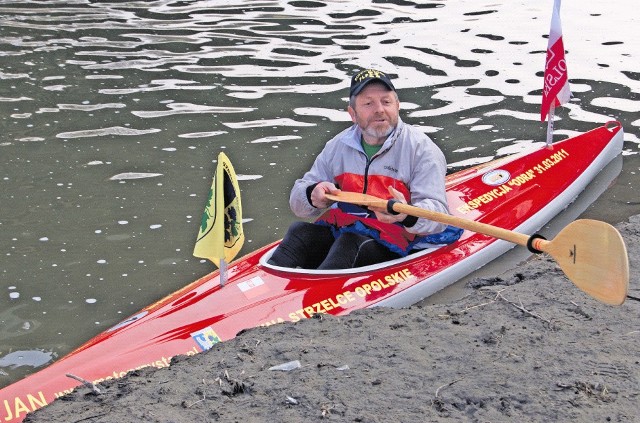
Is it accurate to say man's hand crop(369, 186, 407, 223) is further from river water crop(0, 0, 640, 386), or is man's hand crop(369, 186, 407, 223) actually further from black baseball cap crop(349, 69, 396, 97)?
river water crop(0, 0, 640, 386)

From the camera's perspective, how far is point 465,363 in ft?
13.5

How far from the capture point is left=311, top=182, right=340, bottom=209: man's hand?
5.29 m

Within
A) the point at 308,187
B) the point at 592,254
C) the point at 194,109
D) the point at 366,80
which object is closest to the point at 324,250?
the point at 308,187

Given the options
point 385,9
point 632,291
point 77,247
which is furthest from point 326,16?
point 632,291

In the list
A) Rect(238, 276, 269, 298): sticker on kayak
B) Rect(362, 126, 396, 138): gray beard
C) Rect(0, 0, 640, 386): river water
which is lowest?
Rect(0, 0, 640, 386): river water

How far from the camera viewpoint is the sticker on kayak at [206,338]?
15.9 feet

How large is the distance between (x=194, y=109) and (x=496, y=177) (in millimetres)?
3869

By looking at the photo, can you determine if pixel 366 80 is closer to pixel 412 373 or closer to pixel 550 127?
pixel 412 373

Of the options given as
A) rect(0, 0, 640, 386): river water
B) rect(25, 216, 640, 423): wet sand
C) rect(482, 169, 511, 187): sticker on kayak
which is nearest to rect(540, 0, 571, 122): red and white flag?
rect(482, 169, 511, 187): sticker on kayak

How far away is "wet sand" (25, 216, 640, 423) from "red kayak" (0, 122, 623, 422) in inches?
10.1

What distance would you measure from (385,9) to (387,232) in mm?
8879

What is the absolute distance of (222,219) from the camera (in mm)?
4984

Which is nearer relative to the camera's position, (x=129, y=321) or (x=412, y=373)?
(x=412, y=373)

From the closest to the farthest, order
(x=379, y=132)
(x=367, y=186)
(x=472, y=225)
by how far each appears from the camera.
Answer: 1. (x=472, y=225)
2. (x=379, y=132)
3. (x=367, y=186)
